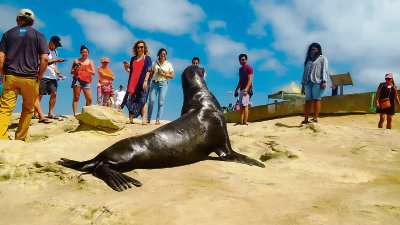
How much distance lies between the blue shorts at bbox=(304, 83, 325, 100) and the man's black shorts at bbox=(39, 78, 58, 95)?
5.74 metres

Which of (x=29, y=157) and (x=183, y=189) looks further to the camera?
(x=29, y=157)

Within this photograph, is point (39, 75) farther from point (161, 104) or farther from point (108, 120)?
point (161, 104)

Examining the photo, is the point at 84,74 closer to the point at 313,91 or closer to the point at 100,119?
the point at 100,119

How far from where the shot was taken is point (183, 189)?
330 centimetres

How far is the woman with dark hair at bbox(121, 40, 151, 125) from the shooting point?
350 inches

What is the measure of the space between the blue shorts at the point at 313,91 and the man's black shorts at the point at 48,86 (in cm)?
574

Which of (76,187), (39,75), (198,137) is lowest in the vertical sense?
(76,187)

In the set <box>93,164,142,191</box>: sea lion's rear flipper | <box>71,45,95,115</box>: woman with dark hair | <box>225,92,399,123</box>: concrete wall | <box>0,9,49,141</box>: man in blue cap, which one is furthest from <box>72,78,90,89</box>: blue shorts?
<box>225,92,399,123</box>: concrete wall

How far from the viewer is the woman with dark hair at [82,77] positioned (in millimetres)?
A: 8969

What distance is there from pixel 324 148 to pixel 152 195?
12.6ft

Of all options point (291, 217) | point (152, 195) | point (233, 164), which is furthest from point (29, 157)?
point (291, 217)

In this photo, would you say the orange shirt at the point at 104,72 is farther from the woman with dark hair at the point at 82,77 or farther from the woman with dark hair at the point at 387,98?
the woman with dark hair at the point at 387,98

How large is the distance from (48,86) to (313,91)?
5.98m

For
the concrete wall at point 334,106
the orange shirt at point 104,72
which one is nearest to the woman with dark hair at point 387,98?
the concrete wall at point 334,106
